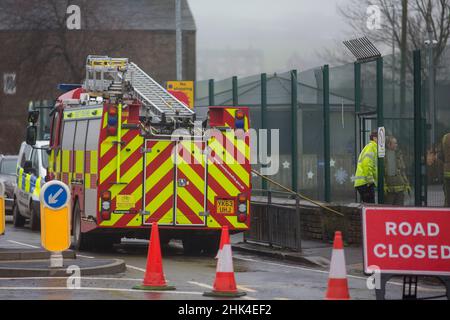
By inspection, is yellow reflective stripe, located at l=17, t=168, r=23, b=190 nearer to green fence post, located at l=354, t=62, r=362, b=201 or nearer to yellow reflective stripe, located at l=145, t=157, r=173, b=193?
green fence post, located at l=354, t=62, r=362, b=201

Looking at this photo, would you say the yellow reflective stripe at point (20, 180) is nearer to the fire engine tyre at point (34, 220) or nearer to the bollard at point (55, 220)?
the fire engine tyre at point (34, 220)

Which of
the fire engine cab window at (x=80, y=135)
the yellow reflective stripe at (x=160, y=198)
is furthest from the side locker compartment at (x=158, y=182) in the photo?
the fire engine cab window at (x=80, y=135)

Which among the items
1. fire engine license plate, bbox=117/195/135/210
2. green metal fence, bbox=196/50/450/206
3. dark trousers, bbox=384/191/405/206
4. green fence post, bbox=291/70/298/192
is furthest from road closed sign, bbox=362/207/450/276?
green fence post, bbox=291/70/298/192

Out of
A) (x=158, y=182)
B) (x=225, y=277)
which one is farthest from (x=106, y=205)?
(x=225, y=277)

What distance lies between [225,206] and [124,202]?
1.69 metres

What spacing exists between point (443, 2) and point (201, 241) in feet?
76.5

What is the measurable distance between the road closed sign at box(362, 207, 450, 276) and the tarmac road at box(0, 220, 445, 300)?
4.26 ft

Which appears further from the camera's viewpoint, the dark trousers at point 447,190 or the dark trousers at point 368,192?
the dark trousers at point 368,192

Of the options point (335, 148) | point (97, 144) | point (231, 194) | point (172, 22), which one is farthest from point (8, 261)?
point (172, 22)

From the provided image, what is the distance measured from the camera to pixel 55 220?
603 inches

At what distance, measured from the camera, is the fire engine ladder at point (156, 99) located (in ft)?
63.6

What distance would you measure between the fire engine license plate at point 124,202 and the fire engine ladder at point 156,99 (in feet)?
4.92

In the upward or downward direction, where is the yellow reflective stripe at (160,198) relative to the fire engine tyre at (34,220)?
upward

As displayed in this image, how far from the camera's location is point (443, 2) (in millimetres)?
40781
